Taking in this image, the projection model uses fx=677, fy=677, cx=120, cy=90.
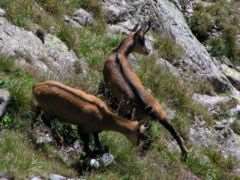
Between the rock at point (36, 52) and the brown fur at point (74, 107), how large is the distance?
1822 mm

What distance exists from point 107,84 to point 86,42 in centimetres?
257

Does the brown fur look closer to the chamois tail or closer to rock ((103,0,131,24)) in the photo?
the chamois tail

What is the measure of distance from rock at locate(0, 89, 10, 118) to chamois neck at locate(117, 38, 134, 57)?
301 centimetres

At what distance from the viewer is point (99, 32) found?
46.2 ft

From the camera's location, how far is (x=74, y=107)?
8.41 m

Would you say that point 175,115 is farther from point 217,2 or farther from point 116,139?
point 217,2

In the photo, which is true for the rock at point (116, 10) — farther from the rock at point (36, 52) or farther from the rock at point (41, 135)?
the rock at point (41, 135)

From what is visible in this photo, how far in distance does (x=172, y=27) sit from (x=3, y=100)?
316 inches

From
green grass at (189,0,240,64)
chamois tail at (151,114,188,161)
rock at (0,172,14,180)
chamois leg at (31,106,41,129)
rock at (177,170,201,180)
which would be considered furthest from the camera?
green grass at (189,0,240,64)

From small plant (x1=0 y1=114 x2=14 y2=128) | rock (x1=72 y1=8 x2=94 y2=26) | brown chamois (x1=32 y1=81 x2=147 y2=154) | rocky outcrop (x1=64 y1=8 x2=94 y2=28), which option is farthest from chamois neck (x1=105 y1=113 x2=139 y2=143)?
rock (x1=72 y1=8 x2=94 y2=26)

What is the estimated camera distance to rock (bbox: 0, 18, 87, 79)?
10.8 m

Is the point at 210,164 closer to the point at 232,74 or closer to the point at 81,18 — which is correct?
the point at 81,18

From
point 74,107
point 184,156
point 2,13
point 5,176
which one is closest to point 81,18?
point 2,13

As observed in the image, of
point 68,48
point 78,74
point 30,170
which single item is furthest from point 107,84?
point 30,170
